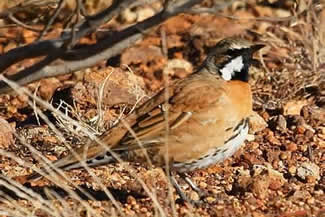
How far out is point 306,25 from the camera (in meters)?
8.16

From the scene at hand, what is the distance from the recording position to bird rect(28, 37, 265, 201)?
19.6 feet

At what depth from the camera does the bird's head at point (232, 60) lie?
642 centimetres

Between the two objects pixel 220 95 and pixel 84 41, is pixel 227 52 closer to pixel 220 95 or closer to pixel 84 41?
pixel 220 95

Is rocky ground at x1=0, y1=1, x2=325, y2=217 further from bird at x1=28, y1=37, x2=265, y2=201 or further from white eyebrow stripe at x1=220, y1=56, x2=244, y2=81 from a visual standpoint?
white eyebrow stripe at x1=220, y1=56, x2=244, y2=81

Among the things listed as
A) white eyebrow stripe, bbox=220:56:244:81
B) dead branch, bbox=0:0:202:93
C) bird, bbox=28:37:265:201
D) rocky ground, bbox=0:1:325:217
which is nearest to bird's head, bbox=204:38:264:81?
white eyebrow stripe, bbox=220:56:244:81

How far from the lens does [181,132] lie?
6059mm

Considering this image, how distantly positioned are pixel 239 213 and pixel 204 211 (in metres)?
0.25

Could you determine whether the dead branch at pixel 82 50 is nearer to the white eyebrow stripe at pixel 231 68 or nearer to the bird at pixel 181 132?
the bird at pixel 181 132

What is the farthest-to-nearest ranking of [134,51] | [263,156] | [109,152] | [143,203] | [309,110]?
[134,51] < [309,110] < [263,156] < [143,203] < [109,152]

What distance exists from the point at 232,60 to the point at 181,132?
73cm

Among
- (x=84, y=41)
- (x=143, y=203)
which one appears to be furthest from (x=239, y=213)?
(x=84, y=41)

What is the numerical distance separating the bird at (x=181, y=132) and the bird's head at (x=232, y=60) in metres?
0.13

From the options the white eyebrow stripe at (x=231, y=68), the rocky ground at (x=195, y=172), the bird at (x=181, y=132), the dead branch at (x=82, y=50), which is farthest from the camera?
the white eyebrow stripe at (x=231, y=68)

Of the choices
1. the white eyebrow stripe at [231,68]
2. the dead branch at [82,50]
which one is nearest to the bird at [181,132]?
the white eyebrow stripe at [231,68]
